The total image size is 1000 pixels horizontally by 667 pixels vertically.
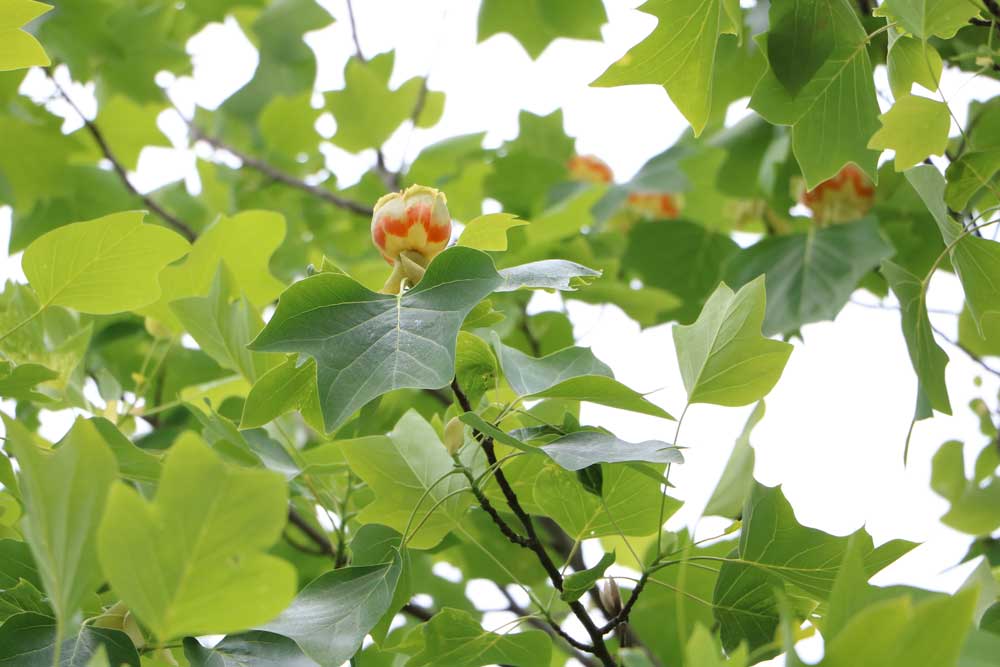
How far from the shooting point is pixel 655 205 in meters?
2.49

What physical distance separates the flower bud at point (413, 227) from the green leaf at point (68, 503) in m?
0.41

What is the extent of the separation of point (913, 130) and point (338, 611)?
2.16 ft

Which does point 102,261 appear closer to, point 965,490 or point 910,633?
point 910,633

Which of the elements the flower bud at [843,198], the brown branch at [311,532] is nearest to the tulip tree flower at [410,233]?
the brown branch at [311,532]

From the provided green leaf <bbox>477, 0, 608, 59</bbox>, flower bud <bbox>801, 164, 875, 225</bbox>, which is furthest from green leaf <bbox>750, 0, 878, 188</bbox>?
green leaf <bbox>477, 0, 608, 59</bbox>

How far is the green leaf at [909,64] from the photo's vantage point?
975 mm

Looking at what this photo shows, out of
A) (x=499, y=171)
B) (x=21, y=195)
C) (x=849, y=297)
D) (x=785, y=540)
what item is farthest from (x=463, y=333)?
(x=21, y=195)

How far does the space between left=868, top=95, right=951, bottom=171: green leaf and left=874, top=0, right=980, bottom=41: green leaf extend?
0.06 meters

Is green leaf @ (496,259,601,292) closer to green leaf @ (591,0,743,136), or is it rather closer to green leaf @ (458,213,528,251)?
green leaf @ (458,213,528,251)

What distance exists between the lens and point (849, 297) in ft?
5.83

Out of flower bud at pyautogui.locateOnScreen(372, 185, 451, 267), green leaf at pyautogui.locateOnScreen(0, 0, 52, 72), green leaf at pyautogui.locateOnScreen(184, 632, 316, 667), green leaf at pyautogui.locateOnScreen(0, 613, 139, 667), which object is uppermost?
green leaf at pyautogui.locateOnScreen(0, 0, 52, 72)

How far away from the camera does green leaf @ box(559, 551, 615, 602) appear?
0.78 meters

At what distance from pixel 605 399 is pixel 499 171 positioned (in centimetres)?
157

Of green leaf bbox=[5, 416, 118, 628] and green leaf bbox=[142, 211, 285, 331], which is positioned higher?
green leaf bbox=[5, 416, 118, 628]
